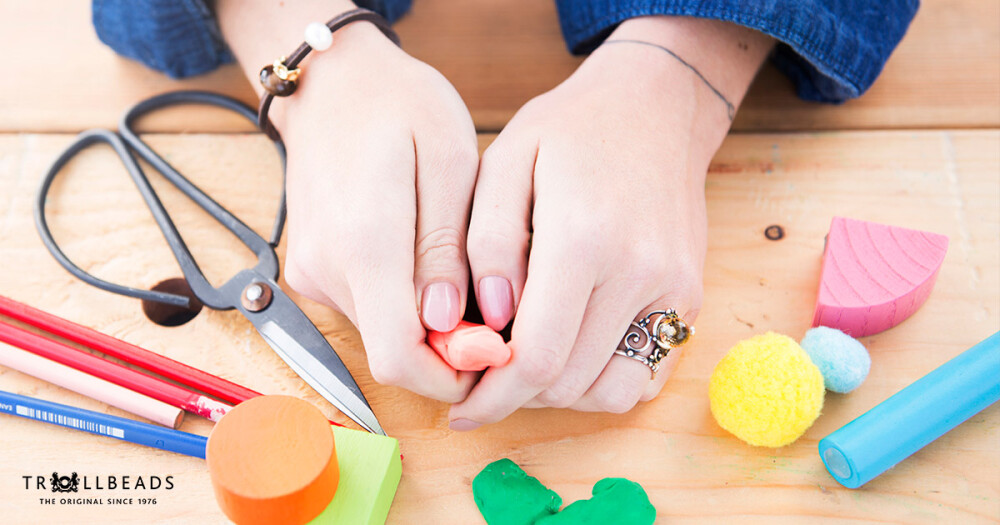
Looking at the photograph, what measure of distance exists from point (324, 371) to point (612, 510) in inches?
10.6

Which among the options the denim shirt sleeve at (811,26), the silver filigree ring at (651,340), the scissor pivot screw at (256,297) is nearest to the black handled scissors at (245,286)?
the scissor pivot screw at (256,297)

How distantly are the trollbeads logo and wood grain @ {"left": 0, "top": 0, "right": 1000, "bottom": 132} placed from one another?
1.29ft

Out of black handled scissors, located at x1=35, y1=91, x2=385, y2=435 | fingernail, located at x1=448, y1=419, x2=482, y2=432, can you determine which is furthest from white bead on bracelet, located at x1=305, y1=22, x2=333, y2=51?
fingernail, located at x1=448, y1=419, x2=482, y2=432

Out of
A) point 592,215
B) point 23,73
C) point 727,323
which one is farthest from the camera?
point 23,73

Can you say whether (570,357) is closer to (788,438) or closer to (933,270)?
(788,438)

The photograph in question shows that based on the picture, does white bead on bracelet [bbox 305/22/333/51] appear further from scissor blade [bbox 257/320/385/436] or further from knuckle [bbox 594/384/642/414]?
knuckle [bbox 594/384/642/414]

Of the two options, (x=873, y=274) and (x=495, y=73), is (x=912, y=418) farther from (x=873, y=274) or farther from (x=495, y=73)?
(x=495, y=73)

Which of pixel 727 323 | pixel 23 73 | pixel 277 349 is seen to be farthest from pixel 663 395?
pixel 23 73

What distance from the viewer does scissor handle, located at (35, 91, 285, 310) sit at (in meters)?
0.67

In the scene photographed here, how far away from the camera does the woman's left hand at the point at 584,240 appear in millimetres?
545

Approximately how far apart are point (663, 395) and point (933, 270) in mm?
263

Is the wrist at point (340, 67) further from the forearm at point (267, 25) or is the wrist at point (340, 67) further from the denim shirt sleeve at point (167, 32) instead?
the denim shirt sleeve at point (167, 32)

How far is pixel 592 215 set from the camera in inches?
21.9

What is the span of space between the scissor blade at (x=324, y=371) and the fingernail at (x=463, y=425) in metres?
0.06
